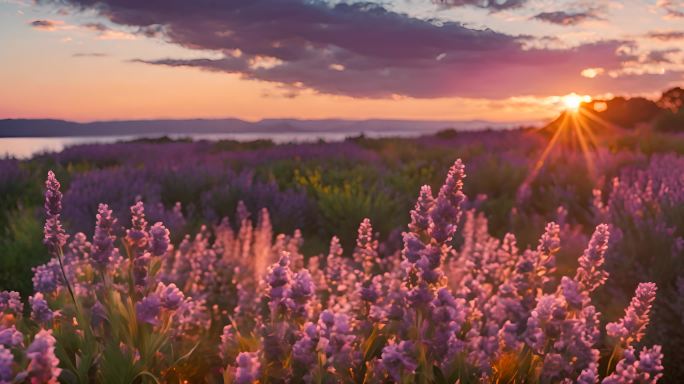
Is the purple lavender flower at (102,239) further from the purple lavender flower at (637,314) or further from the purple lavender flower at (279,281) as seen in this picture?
the purple lavender flower at (637,314)

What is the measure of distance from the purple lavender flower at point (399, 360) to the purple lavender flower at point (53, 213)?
1.24 metres

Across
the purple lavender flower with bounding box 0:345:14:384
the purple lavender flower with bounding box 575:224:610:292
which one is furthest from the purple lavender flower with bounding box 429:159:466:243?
the purple lavender flower with bounding box 0:345:14:384

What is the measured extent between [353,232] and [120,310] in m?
4.43

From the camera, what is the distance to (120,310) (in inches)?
96.6

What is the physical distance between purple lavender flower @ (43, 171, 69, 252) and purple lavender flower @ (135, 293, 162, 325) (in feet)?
1.32

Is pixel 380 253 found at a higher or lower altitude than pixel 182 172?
lower

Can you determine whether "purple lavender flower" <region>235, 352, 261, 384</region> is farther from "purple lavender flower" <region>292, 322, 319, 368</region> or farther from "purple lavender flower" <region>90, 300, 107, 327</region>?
"purple lavender flower" <region>90, 300, 107, 327</region>

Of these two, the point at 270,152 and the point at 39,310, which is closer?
the point at 39,310

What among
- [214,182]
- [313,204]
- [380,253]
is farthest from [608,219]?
[214,182]

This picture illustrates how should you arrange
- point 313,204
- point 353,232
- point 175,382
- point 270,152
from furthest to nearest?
point 270,152 → point 313,204 → point 353,232 → point 175,382

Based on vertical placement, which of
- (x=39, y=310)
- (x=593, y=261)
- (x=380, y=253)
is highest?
(x=593, y=261)

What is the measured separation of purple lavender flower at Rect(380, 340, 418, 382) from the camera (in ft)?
6.86

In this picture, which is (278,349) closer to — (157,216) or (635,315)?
(635,315)

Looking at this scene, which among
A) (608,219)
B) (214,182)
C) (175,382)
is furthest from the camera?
(214,182)
